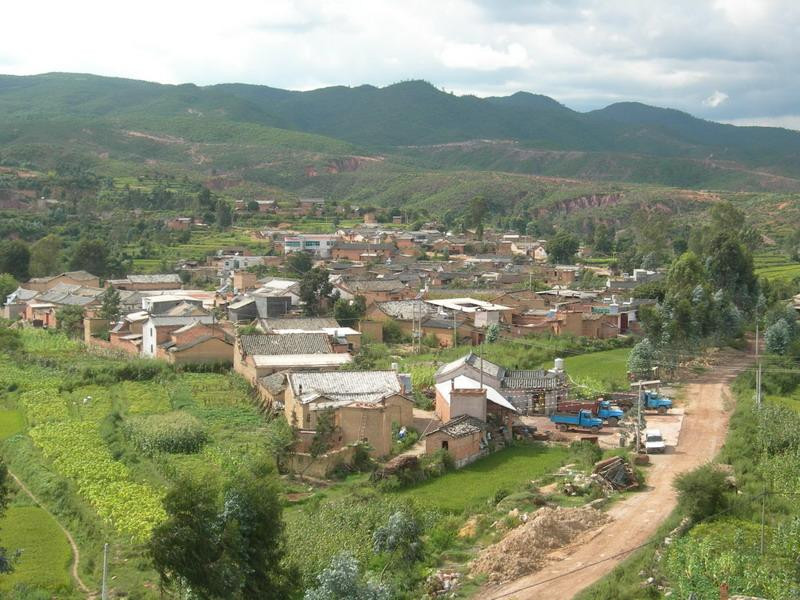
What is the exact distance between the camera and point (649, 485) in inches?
822

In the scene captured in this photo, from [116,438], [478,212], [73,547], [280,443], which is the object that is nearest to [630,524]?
[280,443]

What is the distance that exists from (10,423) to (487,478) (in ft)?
43.2

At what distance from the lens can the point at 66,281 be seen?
5009cm

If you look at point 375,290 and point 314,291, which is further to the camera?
point 375,290

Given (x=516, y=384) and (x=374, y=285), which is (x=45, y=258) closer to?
(x=374, y=285)

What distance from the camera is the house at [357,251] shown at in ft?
198

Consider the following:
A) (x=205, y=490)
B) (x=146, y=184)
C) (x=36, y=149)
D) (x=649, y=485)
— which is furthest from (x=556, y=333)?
(x=36, y=149)

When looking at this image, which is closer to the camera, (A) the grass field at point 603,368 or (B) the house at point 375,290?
(A) the grass field at point 603,368

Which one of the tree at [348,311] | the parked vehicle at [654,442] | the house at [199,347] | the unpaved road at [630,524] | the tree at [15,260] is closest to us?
the unpaved road at [630,524]

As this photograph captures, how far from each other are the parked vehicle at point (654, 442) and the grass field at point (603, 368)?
19.0ft

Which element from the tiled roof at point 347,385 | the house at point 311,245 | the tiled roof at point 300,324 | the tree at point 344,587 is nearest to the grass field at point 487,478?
the tiled roof at point 347,385

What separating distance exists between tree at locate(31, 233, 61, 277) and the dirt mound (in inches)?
1695

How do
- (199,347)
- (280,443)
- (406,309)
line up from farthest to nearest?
1. (406,309)
2. (199,347)
3. (280,443)

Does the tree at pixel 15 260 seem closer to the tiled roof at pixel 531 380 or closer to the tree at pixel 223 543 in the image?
the tiled roof at pixel 531 380
